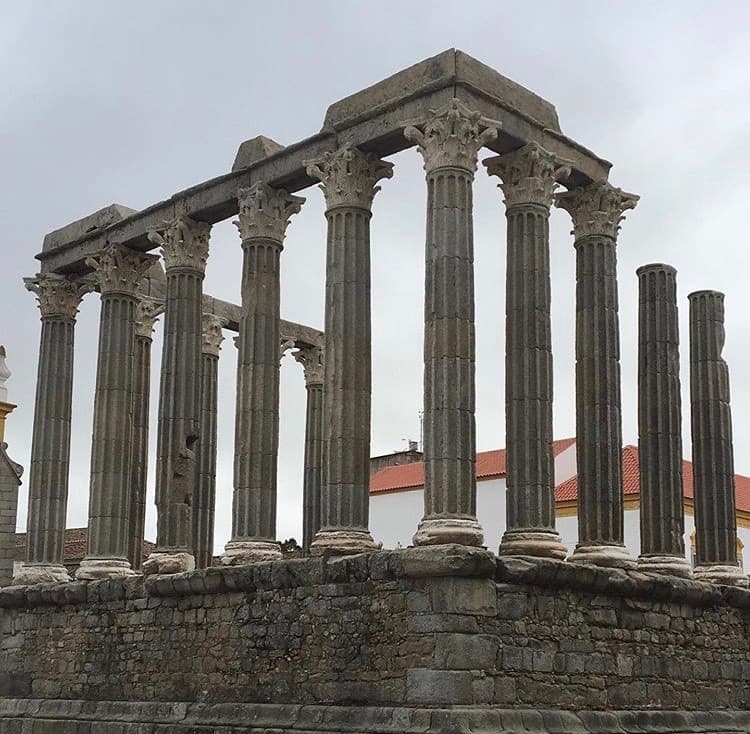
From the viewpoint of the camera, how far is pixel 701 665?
70.8 feet

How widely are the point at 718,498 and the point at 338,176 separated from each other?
8.63 meters

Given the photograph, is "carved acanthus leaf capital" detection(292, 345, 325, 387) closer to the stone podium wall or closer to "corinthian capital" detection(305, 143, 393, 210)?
the stone podium wall

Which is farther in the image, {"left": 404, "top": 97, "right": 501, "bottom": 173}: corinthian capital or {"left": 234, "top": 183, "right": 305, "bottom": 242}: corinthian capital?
{"left": 234, "top": 183, "right": 305, "bottom": 242}: corinthian capital

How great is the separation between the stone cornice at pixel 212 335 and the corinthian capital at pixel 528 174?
10.0m

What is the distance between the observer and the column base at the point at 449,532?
19.4 meters

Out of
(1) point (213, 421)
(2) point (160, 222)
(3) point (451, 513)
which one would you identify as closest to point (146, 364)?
(1) point (213, 421)

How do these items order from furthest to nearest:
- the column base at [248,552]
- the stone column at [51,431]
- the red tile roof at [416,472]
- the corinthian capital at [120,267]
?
the red tile roof at [416,472], the stone column at [51,431], the corinthian capital at [120,267], the column base at [248,552]

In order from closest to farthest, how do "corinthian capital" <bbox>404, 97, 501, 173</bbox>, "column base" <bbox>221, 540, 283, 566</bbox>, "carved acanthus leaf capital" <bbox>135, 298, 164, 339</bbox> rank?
"corinthian capital" <bbox>404, 97, 501, 173</bbox> → "column base" <bbox>221, 540, 283, 566</bbox> → "carved acanthus leaf capital" <bbox>135, 298, 164, 339</bbox>

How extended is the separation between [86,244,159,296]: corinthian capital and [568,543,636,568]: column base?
10.0 m

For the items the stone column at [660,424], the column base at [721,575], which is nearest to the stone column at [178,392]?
the stone column at [660,424]

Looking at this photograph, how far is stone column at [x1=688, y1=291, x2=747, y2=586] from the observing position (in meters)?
24.2

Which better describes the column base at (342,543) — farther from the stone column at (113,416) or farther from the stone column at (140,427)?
the stone column at (140,427)

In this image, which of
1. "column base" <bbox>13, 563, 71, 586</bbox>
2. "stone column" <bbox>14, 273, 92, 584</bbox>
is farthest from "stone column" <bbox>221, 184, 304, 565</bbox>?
"stone column" <bbox>14, 273, 92, 584</bbox>

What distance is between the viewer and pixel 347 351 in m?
21.6
